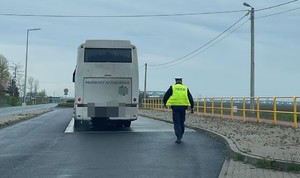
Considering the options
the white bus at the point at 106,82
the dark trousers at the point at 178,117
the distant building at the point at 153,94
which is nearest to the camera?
the dark trousers at the point at 178,117

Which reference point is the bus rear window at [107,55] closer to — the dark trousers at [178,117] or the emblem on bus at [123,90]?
the emblem on bus at [123,90]

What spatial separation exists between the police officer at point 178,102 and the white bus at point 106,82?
16.8ft

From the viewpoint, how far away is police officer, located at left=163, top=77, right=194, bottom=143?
517 inches

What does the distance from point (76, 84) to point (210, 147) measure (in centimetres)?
754

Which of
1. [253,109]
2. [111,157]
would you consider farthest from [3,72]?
[111,157]

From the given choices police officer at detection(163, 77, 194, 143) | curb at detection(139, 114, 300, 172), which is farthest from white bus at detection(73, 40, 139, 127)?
curb at detection(139, 114, 300, 172)

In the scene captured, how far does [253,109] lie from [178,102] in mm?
9976

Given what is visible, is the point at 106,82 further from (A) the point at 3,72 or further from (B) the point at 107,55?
(A) the point at 3,72

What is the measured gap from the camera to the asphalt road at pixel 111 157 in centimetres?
859

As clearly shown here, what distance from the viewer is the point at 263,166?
8.79 meters

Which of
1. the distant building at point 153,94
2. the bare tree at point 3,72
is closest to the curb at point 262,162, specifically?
the distant building at point 153,94

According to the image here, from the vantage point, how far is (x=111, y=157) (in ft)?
34.7

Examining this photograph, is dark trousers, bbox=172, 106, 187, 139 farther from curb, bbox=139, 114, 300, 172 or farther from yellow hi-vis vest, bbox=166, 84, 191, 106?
curb, bbox=139, 114, 300, 172

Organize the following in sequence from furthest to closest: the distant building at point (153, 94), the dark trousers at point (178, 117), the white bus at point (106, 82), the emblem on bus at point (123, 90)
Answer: the distant building at point (153, 94) < the emblem on bus at point (123, 90) < the white bus at point (106, 82) < the dark trousers at point (178, 117)
